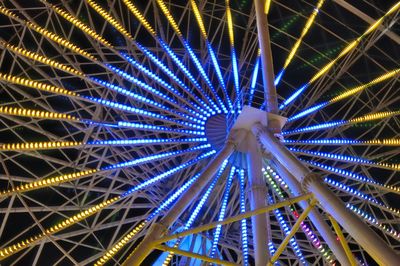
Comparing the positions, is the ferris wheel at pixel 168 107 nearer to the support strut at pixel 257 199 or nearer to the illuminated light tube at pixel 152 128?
the illuminated light tube at pixel 152 128

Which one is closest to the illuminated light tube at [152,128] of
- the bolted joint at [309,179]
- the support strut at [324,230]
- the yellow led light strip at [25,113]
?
the yellow led light strip at [25,113]

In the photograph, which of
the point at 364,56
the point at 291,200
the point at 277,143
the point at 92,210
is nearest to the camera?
the point at 291,200

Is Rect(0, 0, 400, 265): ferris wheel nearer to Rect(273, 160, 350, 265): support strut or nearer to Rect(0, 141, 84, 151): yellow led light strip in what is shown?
Rect(0, 141, 84, 151): yellow led light strip

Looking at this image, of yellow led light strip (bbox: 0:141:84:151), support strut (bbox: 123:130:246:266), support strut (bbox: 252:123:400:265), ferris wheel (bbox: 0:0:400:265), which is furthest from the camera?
ferris wheel (bbox: 0:0:400:265)

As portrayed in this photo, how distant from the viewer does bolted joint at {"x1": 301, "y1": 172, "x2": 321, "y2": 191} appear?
9398mm

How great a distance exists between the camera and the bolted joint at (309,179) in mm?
9398

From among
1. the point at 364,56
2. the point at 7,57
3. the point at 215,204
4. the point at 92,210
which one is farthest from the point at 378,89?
the point at 7,57

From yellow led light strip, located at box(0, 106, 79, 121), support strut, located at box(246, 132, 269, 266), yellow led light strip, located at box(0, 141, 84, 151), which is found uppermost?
support strut, located at box(246, 132, 269, 266)

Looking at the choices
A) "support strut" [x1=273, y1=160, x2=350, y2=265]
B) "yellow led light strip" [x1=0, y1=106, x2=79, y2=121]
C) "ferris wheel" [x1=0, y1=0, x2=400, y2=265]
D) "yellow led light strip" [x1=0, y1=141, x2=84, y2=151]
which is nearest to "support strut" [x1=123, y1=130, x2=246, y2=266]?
"support strut" [x1=273, y1=160, x2=350, y2=265]

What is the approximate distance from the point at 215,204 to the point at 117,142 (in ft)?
21.0

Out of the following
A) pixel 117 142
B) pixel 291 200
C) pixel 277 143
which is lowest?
pixel 117 142

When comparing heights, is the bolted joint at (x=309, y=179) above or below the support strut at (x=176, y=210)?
Answer: above

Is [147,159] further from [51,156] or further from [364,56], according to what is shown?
[364,56]

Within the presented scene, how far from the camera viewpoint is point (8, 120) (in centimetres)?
1938
